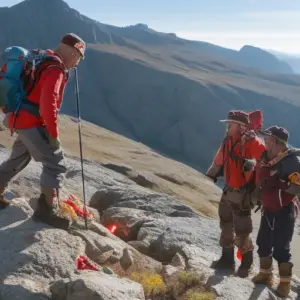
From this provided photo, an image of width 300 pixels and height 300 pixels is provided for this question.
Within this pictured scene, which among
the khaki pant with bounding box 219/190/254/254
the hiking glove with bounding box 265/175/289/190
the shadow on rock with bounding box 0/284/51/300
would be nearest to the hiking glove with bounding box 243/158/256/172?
the hiking glove with bounding box 265/175/289/190

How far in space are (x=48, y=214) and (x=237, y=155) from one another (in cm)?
445

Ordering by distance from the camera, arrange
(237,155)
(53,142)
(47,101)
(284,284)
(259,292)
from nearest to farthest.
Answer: (47,101) → (53,142) → (259,292) → (237,155) → (284,284)

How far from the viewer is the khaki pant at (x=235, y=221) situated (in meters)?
10.7

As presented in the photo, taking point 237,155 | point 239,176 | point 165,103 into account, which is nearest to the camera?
point 237,155

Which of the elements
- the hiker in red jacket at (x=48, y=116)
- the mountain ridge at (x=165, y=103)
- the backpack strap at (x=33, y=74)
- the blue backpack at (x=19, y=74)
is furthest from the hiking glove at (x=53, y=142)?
the mountain ridge at (x=165, y=103)

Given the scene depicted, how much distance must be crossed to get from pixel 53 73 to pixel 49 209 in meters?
3.07

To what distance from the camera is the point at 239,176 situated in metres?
10.7

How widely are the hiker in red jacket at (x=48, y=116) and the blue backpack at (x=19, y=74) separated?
39 millimetres

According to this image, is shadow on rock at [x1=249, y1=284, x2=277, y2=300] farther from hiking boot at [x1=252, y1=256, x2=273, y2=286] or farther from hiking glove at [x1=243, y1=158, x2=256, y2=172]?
hiking glove at [x1=243, y1=158, x2=256, y2=172]

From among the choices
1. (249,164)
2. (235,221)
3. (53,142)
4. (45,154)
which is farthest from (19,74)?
(235,221)

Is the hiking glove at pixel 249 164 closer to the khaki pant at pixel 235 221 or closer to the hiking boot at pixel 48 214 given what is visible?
the khaki pant at pixel 235 221

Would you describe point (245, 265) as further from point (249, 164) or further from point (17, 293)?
point (17, 293)

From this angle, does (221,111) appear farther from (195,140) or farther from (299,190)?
(299,190)

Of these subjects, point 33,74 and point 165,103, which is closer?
point 33,74
